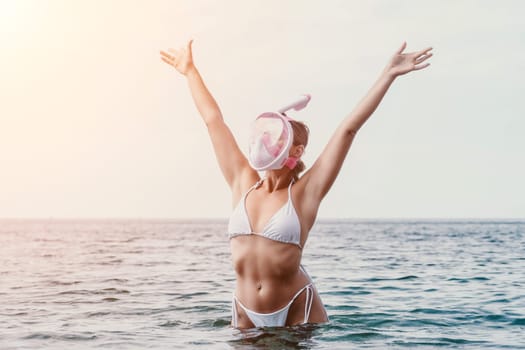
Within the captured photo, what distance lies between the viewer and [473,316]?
440 inches

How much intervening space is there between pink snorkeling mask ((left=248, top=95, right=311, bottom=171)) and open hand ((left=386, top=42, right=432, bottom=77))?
3.19 feet

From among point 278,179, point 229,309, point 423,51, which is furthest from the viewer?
point 229,309

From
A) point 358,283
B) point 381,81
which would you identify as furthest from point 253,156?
point 358,283

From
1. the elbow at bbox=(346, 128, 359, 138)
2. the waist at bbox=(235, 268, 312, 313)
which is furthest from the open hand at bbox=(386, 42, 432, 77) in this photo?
the waist at bbox=(235, 268, 312, 313)

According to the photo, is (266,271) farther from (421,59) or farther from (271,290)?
(421,59)

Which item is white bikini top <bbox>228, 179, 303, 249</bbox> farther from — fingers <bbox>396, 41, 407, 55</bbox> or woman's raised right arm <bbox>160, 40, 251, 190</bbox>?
fingers <bbox>396, 41, 407, 55</bbox>

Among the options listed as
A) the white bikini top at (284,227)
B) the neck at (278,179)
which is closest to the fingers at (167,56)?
the neck at (278,179)

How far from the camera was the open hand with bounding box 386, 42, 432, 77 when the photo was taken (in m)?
6.29

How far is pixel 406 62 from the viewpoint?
636 centimetres

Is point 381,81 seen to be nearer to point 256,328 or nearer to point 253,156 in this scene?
point 253,156

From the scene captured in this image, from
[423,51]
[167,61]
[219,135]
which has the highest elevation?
[167,61]

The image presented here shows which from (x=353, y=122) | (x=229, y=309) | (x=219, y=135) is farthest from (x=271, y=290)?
(x=229, y=309)

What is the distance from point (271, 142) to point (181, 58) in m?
1.54

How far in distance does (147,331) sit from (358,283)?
832 centimetres
